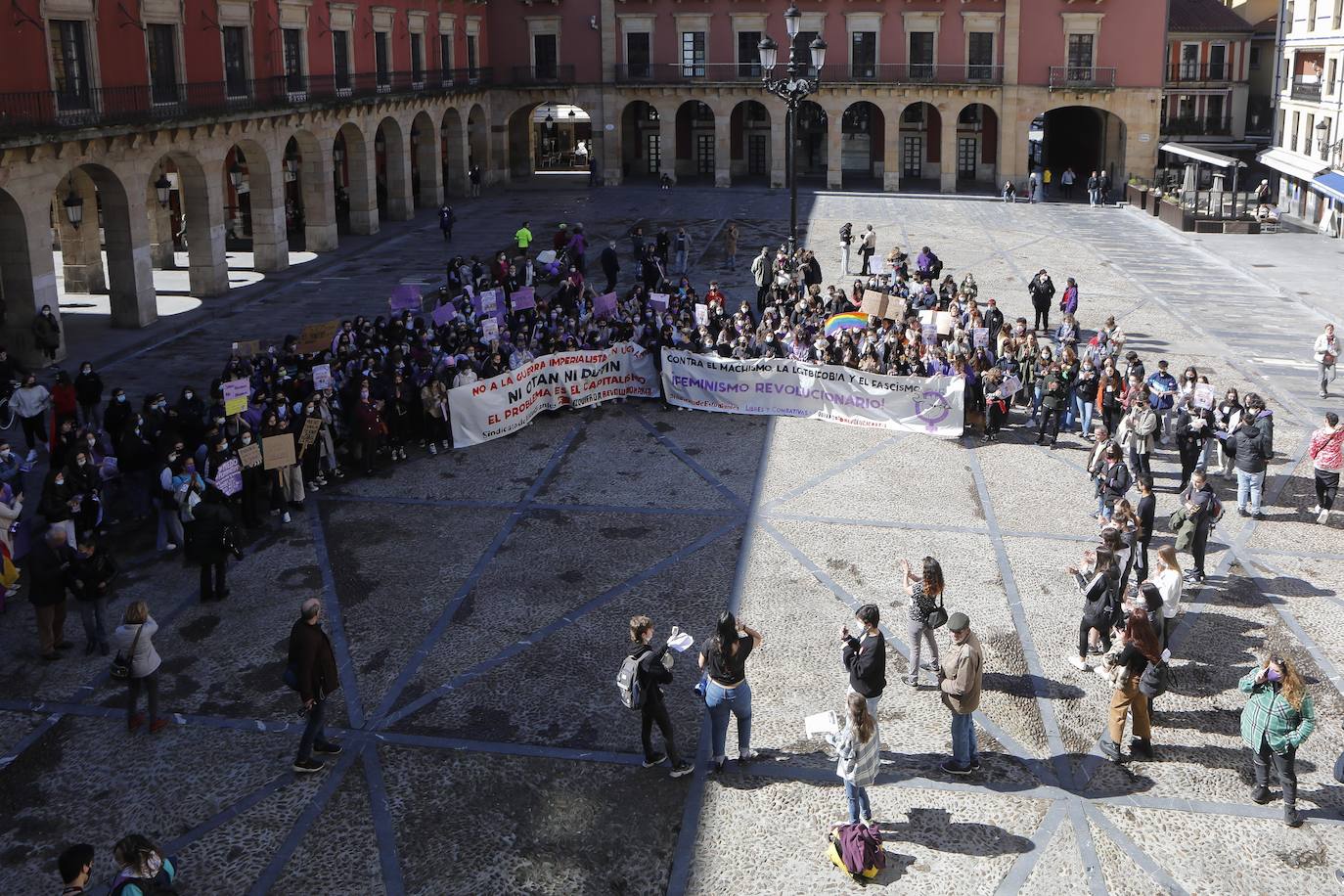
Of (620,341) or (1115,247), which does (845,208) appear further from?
(620,341)

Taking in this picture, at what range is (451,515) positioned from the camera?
17359mm

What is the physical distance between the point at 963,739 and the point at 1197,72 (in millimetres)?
58163

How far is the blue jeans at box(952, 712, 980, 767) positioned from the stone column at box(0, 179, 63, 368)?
22573 millimetres

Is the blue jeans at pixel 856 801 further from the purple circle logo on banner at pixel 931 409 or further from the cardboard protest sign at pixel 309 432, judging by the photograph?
the purple circle logo on banner at pixel 931 409

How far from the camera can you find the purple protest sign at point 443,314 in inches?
933

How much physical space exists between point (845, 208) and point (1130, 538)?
124ft

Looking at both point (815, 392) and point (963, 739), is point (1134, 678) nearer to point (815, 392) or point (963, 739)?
point (963, 739)

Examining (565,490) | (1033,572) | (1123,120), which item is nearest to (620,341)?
(565,490)

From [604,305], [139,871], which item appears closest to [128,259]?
[604,305]

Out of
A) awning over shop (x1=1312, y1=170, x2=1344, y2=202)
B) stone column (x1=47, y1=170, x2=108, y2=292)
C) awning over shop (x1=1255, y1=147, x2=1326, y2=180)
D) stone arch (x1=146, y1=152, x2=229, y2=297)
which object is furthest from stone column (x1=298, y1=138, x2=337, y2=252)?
awning over shop (x1=1255, y1=147, x2=1326, y2=180)

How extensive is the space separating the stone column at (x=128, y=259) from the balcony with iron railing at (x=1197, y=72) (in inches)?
1943

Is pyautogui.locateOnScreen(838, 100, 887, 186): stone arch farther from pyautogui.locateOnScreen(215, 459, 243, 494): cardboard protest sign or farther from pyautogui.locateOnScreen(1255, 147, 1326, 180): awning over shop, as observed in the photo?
pyautogui.locateOnScreen(215, 459, 243, 494): cardboard protest sign

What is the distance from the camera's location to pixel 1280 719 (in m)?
10.0

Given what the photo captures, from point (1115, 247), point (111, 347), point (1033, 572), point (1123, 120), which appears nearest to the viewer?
point (1033, 572)
